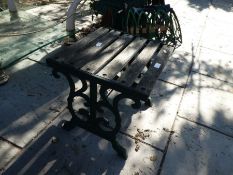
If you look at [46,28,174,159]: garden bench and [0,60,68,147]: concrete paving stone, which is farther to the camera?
[0,60,68,147]: concrete paving stone

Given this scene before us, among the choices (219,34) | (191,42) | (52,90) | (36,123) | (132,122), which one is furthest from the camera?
(219,34)

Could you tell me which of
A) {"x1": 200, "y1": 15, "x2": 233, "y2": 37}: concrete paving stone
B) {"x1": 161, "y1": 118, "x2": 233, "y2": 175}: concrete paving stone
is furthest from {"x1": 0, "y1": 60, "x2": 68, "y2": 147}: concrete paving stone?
{"x1": 200, "y1": 15, "x2": 233, "y2": 37}: concrete paving stone

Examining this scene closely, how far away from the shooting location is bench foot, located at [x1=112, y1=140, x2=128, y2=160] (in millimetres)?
2760

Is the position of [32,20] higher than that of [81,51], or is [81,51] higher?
[81,51]

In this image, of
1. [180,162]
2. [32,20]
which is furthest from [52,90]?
[180,162]

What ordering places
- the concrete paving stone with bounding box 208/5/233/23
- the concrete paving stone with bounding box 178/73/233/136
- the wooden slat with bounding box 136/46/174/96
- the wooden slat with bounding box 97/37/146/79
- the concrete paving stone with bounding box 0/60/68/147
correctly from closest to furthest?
the wooden slat with bounding box 136/46/174/96 < the wooden slat with bounding box 97/37/146/79 < the concrete paving stone with bounding box 0/60/68/147 < the concrete paving stone with bounding box 178/73/233/136 < the concrete paving stone with bounding box 208/5/233/23

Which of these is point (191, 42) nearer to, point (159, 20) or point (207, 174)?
point (159, 20)

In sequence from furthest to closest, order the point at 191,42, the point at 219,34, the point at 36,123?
the point at 219,34
the point at 191,42
the point at 36,123

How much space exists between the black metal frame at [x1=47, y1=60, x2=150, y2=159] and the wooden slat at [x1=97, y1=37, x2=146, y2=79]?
0.12 m

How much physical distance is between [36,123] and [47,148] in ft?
1.45

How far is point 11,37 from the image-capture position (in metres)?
3.91

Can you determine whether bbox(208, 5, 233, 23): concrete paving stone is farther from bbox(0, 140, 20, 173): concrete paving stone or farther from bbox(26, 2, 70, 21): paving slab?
bbox(0, 140, 20, 173): concrete paving stone

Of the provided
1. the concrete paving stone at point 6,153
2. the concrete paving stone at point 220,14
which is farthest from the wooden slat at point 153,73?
the concrete paving stone at point 220,14

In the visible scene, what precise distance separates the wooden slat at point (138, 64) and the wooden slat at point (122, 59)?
0.06 metres
